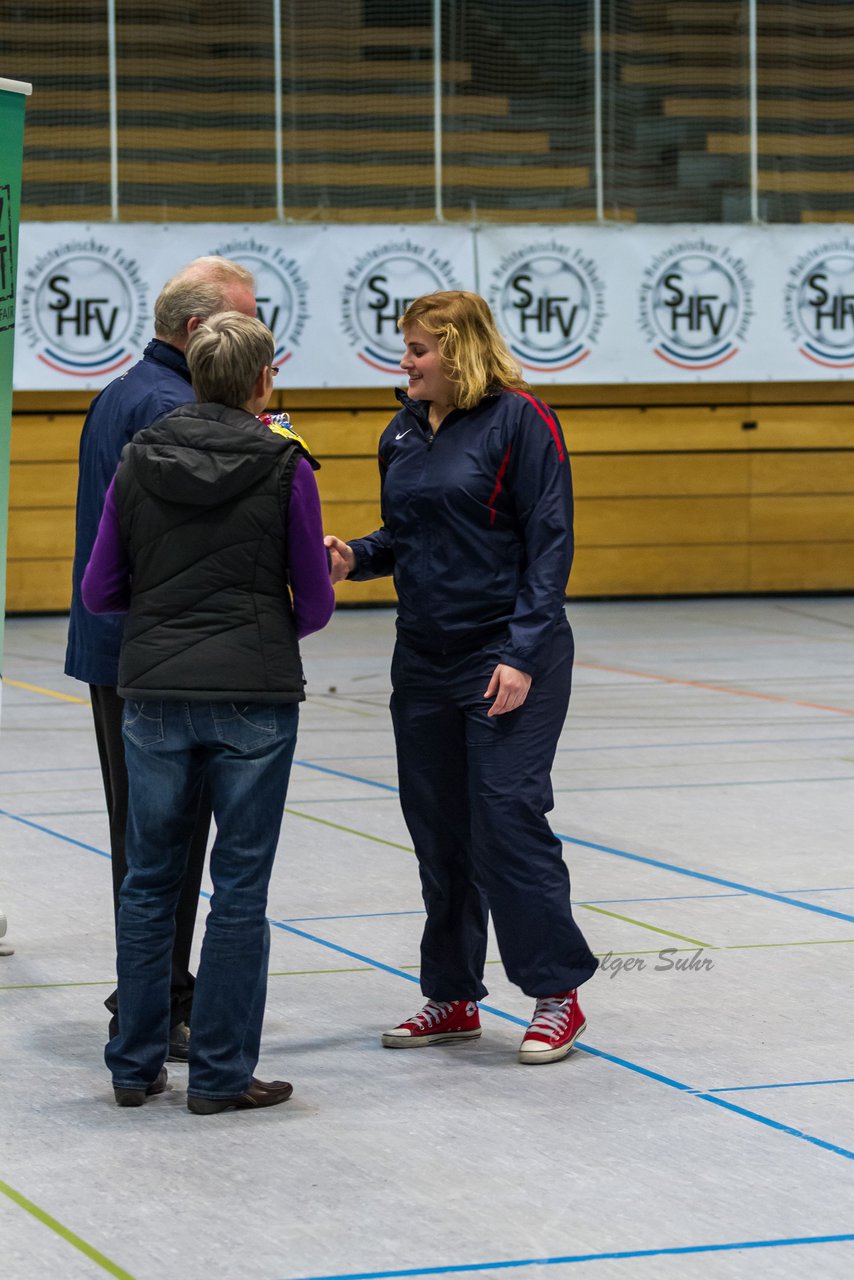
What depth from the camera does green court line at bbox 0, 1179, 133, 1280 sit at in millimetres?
2631

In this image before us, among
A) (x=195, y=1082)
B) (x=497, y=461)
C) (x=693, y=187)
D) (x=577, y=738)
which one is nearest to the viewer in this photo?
(x=195, y=1082)

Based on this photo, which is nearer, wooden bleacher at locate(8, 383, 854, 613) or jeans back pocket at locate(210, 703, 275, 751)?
jeans back pocket at locate(210, 703, 275, 751)

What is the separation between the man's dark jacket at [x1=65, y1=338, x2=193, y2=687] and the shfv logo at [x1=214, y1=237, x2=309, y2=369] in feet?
32.1

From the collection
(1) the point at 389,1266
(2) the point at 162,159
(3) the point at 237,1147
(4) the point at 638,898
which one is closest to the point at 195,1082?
(3) the point at 237,1147

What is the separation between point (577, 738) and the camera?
8211 millimetres

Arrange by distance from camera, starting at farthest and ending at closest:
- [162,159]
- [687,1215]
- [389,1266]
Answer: [162,159], [687,1215], [389,1266]

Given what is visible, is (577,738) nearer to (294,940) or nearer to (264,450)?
(294,940)

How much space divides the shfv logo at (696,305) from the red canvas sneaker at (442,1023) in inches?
427

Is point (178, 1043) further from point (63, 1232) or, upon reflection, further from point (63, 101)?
point (63, 101)

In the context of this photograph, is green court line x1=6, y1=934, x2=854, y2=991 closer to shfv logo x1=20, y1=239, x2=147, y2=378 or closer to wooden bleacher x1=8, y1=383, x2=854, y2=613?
shfv logo x1=20, y1=239, x2=147, y2=378

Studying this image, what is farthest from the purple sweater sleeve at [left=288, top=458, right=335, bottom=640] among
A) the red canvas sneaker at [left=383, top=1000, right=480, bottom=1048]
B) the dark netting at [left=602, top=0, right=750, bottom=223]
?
the dark netting at [left=602, top=0, right=750, bottom=223]

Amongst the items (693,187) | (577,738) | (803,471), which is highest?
(693,187)

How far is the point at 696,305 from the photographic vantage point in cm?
1418

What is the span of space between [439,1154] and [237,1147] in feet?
1.13
